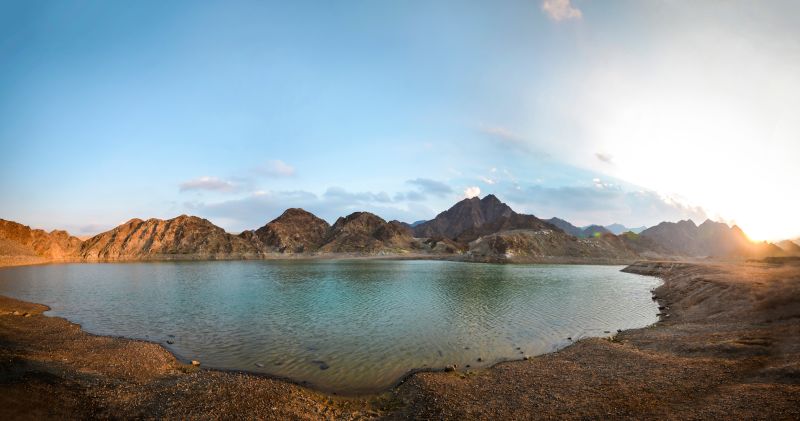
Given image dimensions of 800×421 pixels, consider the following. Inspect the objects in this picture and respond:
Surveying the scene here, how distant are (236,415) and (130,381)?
901cm

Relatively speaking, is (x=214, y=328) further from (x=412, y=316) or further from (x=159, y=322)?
(x=412, y=316)

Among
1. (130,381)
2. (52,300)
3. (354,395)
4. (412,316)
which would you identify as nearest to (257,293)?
(52,300)

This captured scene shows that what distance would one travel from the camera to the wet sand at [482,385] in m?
15.4

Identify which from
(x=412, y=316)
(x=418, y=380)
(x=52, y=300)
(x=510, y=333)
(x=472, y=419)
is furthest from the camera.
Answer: (x=52, y=300)

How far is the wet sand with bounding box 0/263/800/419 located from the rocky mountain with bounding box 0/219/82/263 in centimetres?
17645

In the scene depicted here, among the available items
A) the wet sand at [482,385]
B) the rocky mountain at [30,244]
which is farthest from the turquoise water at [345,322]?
the rocky mountain at [30,244]

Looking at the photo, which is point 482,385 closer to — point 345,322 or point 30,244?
point 345,322

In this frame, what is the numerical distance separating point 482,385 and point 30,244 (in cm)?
24976

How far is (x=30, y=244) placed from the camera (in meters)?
172

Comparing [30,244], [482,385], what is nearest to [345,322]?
[482,385]

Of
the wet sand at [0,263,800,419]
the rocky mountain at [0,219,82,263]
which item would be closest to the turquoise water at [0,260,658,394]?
the wet sand at [0,263,800,419]

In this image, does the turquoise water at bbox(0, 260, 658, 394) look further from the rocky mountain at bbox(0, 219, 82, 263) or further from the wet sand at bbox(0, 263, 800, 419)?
the rocky mountain at bbox(0, 219, 82, 263)

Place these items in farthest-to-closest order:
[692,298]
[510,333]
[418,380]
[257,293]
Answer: [257,293] → [692,298] → [510,333] → [418,380]

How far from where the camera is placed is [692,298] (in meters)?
47.6
